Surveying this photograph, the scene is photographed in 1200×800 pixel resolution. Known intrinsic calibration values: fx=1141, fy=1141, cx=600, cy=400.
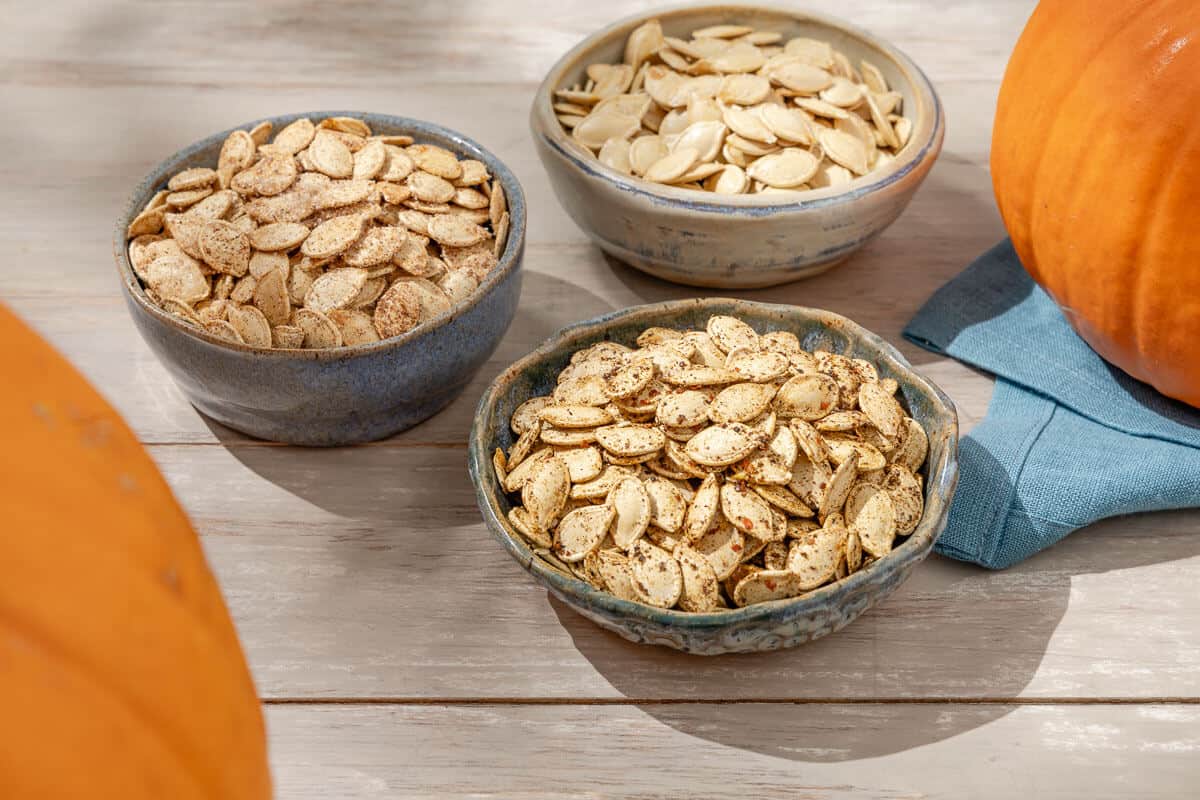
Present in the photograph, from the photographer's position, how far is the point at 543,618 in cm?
86

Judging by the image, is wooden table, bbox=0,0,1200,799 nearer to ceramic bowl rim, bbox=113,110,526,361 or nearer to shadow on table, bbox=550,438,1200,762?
shadow on table, bbox=550,438,1200,762

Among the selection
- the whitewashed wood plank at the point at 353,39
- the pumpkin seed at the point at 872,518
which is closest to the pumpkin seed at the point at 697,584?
the pumpkin seed at the point at 872,518

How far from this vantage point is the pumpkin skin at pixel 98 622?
33cm

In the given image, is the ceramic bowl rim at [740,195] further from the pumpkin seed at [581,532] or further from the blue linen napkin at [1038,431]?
the pumpkin seed at [581,532]

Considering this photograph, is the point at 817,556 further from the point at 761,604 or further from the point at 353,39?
the point at 353,39

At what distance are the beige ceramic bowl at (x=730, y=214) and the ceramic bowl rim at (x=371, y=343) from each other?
0.25ft

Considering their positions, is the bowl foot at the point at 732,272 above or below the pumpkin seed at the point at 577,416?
below

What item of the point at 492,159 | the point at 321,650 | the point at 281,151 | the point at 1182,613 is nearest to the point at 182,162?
the point at 281,151

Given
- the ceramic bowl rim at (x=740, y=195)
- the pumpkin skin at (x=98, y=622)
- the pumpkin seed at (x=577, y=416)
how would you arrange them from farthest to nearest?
the ceramic bowl rim at (x=740, y=195) → the pumpkin seed at (x=577, y=416) → the pumpkin skin at (x=98, y=622)

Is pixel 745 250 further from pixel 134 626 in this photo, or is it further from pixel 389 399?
pixel 134 626

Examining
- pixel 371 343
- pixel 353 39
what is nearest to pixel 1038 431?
pixel 371 343

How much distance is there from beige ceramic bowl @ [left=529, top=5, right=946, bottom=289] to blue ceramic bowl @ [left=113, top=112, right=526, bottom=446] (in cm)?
9

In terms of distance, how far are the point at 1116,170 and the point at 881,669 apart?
0.44m

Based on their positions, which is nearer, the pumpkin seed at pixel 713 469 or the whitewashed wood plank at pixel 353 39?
the pumpkin seed at pixel 713 469
